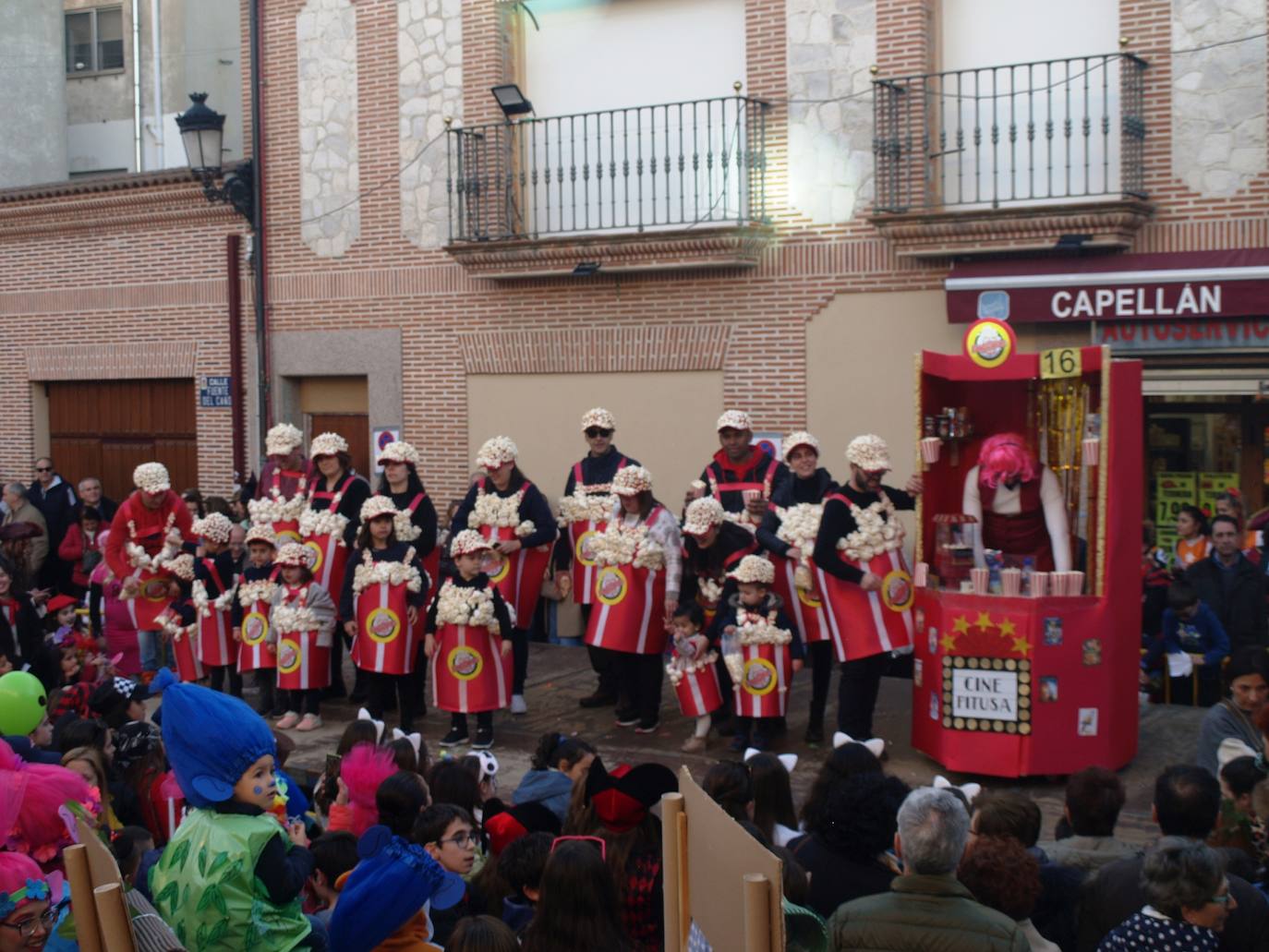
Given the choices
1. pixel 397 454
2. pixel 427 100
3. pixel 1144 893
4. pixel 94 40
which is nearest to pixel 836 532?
pixel 397 454

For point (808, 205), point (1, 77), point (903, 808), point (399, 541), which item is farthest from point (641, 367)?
point (1, 77)

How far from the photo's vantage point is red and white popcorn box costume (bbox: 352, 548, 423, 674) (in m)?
10.2

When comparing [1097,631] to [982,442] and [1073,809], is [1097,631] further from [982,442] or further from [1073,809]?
[1073,809]

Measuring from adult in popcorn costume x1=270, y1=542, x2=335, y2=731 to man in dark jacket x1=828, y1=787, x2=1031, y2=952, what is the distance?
7261 mm

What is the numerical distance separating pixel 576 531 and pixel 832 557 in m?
2.74

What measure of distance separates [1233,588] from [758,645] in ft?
10.4

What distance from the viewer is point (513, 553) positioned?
430 inches

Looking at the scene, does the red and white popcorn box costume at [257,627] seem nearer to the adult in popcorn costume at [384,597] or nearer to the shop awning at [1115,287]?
the adult in popcorn costume at [384,597]

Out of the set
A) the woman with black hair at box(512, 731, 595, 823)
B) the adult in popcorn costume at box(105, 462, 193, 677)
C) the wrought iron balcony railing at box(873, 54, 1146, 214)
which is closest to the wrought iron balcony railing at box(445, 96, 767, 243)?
the wrought iron balcony railing at box(873, 54, 1146, 214)

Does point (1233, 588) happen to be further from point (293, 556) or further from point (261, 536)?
point (261, 536)

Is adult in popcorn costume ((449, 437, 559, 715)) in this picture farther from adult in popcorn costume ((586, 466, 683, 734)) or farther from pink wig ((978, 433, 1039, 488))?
pink wig ((978, 433, 1039, 488))

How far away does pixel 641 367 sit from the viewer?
48.9 ft

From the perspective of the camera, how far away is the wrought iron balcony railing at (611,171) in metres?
14.3

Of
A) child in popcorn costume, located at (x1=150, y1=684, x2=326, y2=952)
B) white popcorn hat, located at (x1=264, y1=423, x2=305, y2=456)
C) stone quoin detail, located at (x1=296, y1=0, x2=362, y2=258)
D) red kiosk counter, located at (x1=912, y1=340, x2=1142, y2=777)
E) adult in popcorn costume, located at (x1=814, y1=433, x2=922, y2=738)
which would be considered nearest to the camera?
child in popcorn costume, located at (x1=150, y1=684, x2=326, y2=952)
